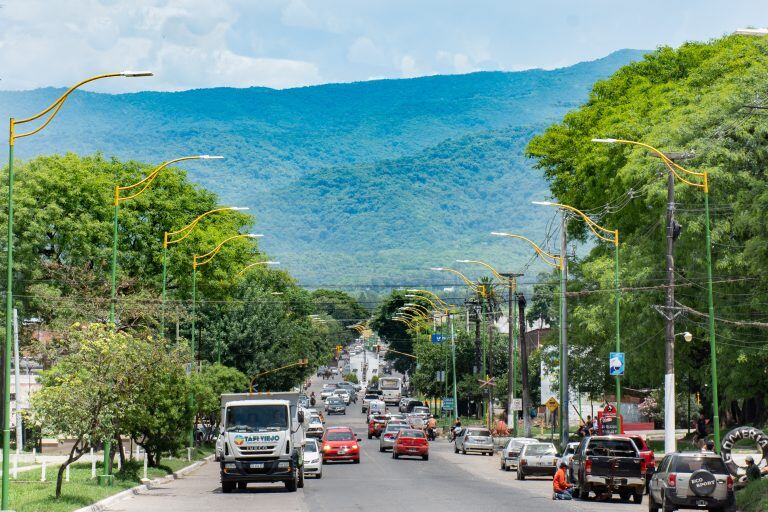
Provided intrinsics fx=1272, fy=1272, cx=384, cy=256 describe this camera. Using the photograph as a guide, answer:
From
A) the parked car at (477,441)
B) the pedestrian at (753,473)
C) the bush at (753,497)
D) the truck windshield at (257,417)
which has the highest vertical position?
the truck windshield at (257,417)

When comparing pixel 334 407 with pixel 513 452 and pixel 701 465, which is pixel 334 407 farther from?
pixel 701 465

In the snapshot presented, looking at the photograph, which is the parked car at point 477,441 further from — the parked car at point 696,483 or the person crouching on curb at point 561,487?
the parked car at point 696,483

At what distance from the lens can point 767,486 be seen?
2939 centimetres

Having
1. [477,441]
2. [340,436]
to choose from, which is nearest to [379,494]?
[340,436]

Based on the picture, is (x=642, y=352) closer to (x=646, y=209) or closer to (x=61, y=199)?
(x=646, y=209)

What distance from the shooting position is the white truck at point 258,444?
3784 cm

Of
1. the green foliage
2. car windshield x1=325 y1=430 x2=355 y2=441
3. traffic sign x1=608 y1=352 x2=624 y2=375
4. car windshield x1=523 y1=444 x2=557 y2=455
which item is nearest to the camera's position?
car windshield x1=523 y1=444 x2=557 y2=455

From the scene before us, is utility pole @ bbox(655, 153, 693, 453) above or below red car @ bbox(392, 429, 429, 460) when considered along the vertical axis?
above

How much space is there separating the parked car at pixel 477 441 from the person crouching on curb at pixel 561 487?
32675mm

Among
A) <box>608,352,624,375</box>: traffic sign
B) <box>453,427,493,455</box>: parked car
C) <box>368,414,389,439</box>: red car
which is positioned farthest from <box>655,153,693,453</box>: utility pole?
<box>368,414,389,439</box>: red car

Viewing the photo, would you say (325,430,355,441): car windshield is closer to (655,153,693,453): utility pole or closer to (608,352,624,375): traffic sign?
(608,352,624,375): traffic sign

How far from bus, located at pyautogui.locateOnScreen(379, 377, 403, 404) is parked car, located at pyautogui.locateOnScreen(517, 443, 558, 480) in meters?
106

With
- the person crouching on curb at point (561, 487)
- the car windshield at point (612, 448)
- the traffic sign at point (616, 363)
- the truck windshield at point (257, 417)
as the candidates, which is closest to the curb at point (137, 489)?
the truck windshield at point (257, 417)

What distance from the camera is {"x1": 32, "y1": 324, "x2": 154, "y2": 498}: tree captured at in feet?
103
